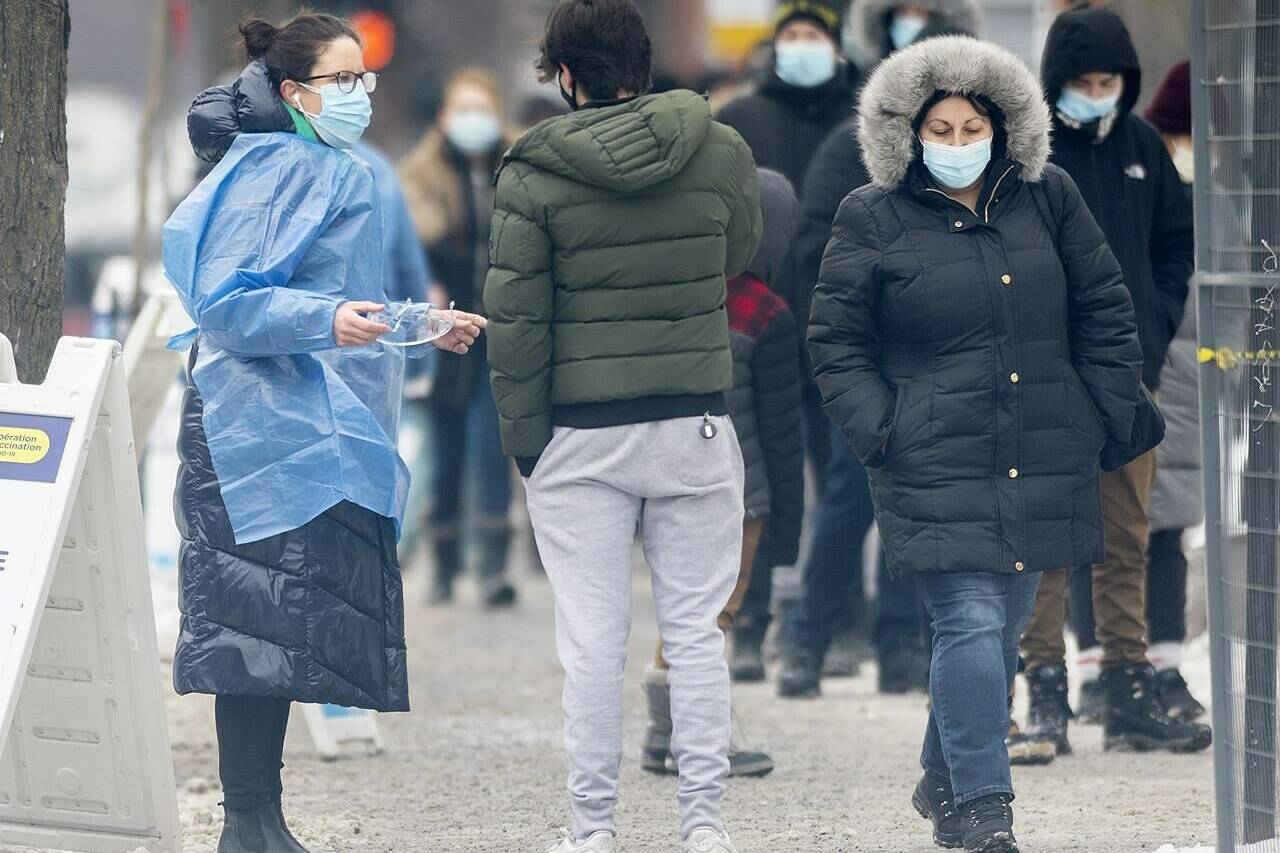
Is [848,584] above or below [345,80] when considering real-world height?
below

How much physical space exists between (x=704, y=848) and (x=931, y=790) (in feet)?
2.51

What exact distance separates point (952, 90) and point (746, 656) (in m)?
3.31

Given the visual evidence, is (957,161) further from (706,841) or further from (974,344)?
(706,841)

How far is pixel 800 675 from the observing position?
26.1 ft

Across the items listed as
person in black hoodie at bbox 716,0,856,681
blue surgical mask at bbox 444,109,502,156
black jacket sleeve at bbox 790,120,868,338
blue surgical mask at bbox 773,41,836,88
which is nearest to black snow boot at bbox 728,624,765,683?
person in black hoodie at bbox 716,0,856,681

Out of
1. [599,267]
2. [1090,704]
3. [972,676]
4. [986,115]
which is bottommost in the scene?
[1090,704]

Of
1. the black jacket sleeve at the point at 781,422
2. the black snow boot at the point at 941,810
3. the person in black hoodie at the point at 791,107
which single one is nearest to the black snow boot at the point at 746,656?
the person in black hoodie at the point at 791,107

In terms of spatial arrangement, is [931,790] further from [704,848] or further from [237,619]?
[237,619]

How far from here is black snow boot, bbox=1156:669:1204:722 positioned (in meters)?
7.07

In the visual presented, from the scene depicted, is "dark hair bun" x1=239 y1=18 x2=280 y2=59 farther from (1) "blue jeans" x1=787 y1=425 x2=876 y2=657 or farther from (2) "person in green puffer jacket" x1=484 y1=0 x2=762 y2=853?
(1) "blue jeans" x1=787 y1=425 x2=876 y2=657

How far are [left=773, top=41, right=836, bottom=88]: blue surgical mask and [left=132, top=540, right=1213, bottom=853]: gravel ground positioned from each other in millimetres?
2175

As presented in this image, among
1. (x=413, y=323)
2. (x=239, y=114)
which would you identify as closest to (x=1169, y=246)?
(x=413, y=323)

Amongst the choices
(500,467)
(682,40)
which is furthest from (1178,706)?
(682,40)

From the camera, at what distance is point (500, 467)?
11078mm
